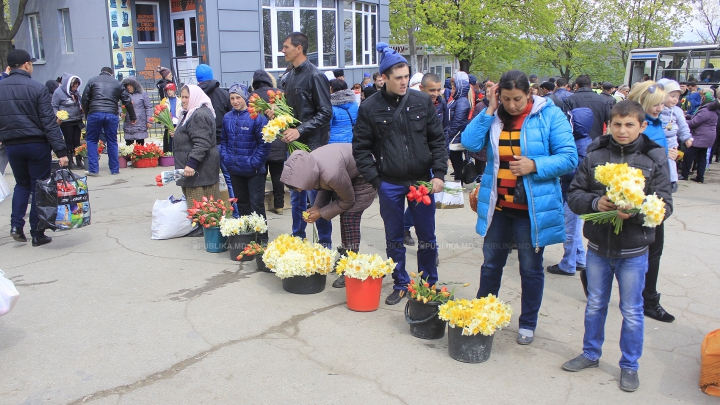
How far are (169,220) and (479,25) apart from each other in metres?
25.3

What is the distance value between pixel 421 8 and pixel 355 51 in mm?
6235

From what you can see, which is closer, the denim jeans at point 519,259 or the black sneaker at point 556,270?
the denim jeans at point 519,259

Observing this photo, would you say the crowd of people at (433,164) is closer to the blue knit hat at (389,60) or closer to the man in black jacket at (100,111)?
the blue knit hat at (389,60)

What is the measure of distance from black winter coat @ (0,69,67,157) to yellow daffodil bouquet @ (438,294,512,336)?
4859mm

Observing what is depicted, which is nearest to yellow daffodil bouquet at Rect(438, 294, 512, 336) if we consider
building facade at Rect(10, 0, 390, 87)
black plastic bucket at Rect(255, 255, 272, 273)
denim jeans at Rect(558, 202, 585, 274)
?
denim jeans at Rect(558, 202, 585, 274)

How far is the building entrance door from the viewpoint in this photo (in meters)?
18.9

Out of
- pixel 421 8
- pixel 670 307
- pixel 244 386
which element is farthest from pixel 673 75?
pixel 244 386

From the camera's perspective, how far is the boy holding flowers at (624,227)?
3457 mm

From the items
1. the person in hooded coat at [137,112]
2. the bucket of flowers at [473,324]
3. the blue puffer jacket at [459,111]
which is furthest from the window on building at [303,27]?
the bucket of flowers at [473,324]

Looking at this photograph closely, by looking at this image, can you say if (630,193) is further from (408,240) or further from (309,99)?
(408,240)

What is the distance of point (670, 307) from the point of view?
491 centimetres

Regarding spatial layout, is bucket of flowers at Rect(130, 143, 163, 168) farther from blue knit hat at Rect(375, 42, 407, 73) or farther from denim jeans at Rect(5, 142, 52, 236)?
blue knit hat at Rect(375, 42, 407, 73)

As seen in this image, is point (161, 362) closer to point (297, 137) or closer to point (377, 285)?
point (377, 285)

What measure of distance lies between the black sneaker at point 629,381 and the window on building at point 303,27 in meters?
17.6
